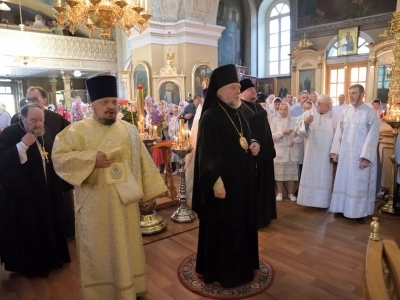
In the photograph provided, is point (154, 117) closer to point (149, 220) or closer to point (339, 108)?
point (149, 220)

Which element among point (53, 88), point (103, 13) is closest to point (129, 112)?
point (103, 13)

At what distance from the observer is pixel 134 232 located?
2.40 m

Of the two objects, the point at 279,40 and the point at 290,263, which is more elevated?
the point at 279,40

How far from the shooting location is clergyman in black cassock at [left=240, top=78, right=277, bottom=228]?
396 centimetres

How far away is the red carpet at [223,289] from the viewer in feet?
8.79

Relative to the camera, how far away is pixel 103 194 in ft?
7.40

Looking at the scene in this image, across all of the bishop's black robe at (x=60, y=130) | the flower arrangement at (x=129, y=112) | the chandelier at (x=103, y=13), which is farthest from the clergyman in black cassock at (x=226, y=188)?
the chandelier at (x=103, y=13)

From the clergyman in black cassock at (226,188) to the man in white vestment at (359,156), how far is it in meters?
2.13

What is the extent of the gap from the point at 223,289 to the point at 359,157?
102 inches

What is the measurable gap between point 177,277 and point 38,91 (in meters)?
2.62

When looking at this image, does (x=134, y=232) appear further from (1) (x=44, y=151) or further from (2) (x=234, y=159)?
(1) (x=44, y=151)

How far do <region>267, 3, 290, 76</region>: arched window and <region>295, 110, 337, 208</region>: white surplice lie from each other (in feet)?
41.3

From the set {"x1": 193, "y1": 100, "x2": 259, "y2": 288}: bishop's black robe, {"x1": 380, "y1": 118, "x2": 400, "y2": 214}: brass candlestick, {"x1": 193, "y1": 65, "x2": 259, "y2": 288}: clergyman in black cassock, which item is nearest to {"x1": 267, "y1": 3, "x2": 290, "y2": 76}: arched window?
{"x1": 380, "y1": 118, "x2": 400, "y2": 214}: brass candlestick

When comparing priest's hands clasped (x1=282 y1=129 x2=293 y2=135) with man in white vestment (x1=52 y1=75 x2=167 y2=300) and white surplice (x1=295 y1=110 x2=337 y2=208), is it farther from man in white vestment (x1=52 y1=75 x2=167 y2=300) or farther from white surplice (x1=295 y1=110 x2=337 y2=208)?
man in white vestment (x1=52 y1=75 x2=167 y2=300)
